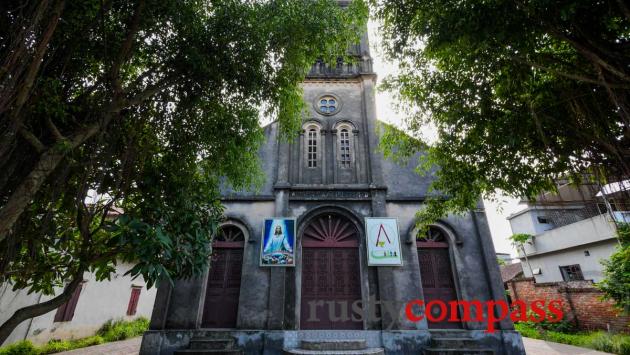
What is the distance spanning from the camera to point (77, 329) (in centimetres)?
1138

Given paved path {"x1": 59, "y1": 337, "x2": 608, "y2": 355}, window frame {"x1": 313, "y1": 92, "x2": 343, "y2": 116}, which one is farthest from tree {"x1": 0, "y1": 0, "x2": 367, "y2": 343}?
paved path {"x1": 59, "y1": 337, "x2": 608, "y2": 355}

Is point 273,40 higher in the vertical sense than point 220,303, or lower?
higher

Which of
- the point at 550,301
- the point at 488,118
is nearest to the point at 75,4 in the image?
the point at 488,118

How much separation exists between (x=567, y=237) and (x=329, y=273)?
15.5 meters

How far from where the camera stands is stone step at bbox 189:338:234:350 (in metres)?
7.29

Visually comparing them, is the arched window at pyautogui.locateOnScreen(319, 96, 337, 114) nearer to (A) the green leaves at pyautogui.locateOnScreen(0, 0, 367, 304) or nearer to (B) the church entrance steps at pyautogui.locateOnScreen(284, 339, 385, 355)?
(A) the green leaves at pyautogui.locateOnScreen(0, 0, 367, 304)

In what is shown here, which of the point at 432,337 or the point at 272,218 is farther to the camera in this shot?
the point at 272,218

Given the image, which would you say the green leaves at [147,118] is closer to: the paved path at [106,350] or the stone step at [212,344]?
the stone step at [212,344]

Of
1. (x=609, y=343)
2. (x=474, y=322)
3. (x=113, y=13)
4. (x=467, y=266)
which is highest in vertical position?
(x=113, y=13)

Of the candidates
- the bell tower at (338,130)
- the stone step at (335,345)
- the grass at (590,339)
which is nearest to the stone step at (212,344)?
the stone step at (335,345)

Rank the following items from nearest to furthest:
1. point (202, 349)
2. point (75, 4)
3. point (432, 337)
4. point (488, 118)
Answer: point (75, 4) → point (488, 118) → point (202, 349) → point (432, 337)

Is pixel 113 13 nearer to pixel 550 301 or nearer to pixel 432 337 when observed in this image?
pixel 432 337

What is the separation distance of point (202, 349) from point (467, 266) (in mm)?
7921

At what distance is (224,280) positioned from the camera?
8.81 m
